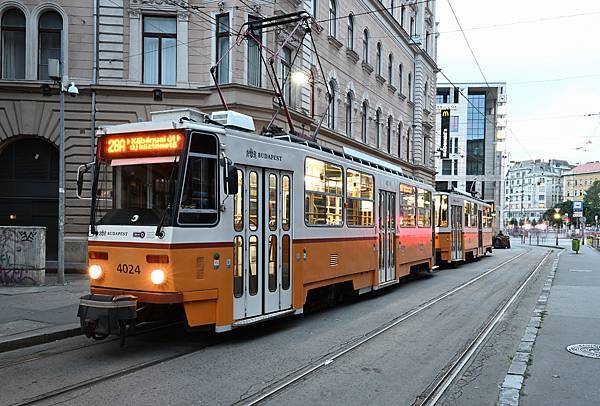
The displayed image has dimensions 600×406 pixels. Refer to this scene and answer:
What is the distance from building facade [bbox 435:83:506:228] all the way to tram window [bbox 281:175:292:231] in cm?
7989

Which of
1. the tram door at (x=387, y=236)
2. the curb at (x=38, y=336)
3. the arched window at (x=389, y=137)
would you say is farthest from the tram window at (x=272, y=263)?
the arched window at (x=389, y=137)

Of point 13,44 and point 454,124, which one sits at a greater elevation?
point 454,124

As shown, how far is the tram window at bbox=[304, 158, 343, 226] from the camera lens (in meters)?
9.97

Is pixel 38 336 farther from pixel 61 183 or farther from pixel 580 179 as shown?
pixel 580 179

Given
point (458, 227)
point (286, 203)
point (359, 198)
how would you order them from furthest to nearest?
1. point (458, 227)
2. point (359, 198)
3. point (286, 203)

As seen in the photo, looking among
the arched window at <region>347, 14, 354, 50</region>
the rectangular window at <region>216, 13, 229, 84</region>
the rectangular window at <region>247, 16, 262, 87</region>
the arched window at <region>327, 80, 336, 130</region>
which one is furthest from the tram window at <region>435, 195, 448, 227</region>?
the arched window at <region>347, 14, 354, 50</region>

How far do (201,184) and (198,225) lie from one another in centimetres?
58

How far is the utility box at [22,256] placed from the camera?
44.6 feet

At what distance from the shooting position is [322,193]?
10539 millimetres

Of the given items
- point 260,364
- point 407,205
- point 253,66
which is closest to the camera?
point 260,364

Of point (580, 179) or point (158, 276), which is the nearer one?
point (158, 276)

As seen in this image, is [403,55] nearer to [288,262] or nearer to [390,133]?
[390,133]

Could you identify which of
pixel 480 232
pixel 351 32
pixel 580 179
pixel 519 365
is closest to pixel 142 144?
pixel 519 365

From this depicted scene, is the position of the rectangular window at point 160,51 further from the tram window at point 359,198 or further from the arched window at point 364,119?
the arched window at point 364,119
